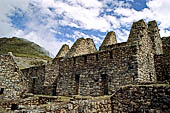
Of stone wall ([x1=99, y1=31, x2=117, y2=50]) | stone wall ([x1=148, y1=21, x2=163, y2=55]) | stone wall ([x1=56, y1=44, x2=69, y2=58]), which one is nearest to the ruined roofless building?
stone wall ([x1=148, y1=21, x2=163, y2=55])

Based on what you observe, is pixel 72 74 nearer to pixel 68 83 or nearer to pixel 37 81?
pixel 68 83

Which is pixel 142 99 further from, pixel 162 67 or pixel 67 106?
pixel 162 67

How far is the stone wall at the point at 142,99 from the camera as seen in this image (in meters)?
6.63

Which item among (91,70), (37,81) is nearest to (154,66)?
(91,70)

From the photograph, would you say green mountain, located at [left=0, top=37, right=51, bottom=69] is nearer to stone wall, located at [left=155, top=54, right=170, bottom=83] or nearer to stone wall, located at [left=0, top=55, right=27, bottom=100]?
stone wall, located at [left=0, top=55, right=27, bottom=100]

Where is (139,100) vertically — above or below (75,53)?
below

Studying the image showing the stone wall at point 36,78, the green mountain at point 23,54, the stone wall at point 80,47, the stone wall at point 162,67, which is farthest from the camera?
the green mountain at point 23,54

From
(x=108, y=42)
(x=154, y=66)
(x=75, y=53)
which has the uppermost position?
(x=108, y=42)

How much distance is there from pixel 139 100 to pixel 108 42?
14.2 m

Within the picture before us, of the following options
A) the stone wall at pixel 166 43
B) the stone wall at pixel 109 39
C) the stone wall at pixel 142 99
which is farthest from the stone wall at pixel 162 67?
the stone wall at pixel 109 39

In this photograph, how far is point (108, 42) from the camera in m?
20.9

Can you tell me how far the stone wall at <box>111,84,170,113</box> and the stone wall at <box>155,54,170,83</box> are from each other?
23.6ft

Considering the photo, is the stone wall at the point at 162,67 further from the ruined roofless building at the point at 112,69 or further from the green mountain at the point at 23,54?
the green mountain at the point at 23,54

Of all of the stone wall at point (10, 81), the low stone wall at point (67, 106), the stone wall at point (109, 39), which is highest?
the stone wall at point (109, 39)
